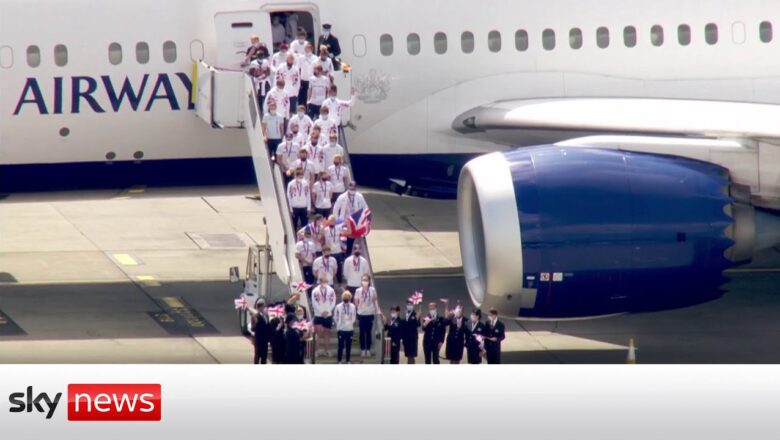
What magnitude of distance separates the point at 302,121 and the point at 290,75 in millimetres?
956

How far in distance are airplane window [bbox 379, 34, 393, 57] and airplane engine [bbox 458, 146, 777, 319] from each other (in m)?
4.76

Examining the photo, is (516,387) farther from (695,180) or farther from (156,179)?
(156,179)

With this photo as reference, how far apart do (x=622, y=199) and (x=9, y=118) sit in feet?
33.7

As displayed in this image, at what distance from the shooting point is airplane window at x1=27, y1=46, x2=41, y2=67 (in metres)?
30.2

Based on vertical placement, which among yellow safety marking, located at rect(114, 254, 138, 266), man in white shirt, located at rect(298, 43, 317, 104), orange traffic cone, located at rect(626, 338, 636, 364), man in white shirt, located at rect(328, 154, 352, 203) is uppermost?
man in white shirt, located at rect(298, 43, 317, 104)

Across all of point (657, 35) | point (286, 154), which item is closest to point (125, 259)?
point (286, 154)

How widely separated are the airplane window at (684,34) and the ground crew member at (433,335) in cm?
802

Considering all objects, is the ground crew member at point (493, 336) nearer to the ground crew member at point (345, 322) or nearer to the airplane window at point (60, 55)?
the ground crew member at point (345, 322)

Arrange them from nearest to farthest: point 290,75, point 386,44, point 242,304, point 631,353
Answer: point 631,353, point 242,304, point 290,75, point 386,44

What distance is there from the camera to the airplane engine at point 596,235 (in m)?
26.9

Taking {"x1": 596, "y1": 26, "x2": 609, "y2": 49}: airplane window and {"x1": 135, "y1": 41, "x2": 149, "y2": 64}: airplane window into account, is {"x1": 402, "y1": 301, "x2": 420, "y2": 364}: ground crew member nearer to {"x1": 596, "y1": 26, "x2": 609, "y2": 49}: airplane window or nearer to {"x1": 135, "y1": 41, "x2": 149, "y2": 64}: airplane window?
{"x1": 135, "y1": 41, "x2": 149, "y2": 64}: airplane window

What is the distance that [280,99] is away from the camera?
2981 centimetres

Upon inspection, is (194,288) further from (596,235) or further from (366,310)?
(596,235)

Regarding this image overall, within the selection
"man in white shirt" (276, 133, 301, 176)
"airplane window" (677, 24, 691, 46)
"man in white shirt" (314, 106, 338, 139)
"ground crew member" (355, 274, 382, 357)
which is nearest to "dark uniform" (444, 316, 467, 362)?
"ground crew member" (355, 274, 382, 357)
